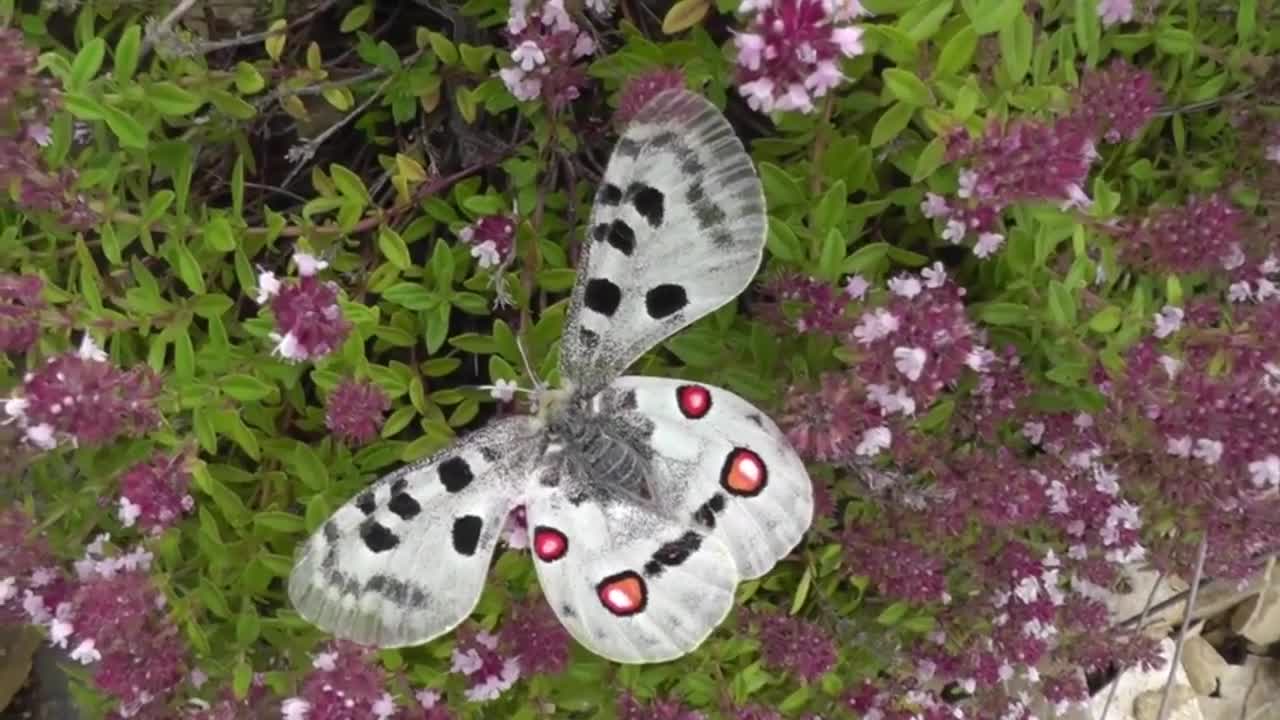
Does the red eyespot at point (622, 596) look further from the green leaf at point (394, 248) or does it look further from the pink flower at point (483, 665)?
the green leaf at point (394, 248)

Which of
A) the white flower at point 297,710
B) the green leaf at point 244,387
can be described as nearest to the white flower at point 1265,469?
the white flower at point 297,710

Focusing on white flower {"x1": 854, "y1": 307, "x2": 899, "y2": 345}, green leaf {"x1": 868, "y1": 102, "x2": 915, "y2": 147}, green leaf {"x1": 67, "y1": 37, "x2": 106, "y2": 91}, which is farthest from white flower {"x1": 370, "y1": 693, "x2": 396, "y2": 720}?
green leaf {"x1": 868, "y1": 102, "x2": 915, "y2": 147}

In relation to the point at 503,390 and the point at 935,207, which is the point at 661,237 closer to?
the point at 503,390

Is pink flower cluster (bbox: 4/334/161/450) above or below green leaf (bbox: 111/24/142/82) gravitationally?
below

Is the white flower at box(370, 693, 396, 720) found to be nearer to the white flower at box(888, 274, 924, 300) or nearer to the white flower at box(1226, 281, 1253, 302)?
the white flower at box(888, 274, 924, 300)

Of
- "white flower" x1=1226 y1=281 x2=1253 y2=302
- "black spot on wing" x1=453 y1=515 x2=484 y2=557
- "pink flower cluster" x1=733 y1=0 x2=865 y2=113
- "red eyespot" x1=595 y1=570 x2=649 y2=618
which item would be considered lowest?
"red eyespot" x1=595 y1=570 x2=649 y2=618
